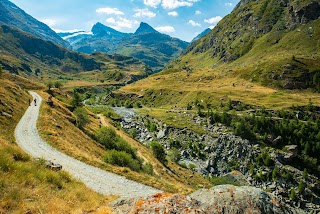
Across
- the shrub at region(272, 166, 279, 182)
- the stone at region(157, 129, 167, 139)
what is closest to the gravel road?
the shrub at region(272, 166, 279, 182)

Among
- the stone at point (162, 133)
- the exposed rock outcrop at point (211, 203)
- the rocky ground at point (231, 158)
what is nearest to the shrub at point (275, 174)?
the rocky ground at point (231, 158)

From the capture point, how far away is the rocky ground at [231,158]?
282 ft

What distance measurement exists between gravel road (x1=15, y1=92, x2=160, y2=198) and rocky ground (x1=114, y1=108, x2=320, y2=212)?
6604 centimetres

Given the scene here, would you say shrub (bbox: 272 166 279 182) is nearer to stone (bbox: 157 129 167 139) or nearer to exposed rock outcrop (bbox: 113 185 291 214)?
stone (bbox: 157 129 167 139)

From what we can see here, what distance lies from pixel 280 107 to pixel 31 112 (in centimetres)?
12732

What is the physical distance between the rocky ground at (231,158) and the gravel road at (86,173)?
217ft

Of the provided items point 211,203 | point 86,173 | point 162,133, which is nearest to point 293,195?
point 162,133

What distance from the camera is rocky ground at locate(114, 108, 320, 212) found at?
282ft

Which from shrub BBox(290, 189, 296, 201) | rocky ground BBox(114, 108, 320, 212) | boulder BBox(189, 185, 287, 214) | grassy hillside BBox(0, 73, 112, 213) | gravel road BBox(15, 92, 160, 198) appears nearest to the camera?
grassy hillside BBox(0, 73, 112, 213)

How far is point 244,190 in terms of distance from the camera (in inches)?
608

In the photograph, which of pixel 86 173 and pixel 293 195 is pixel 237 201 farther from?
pixel 293 195

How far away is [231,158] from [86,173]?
286ft

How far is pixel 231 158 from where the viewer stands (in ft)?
343

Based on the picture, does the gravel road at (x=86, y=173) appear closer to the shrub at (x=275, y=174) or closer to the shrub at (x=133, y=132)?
the shrub at (x=275, y=174)
